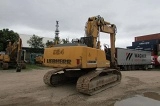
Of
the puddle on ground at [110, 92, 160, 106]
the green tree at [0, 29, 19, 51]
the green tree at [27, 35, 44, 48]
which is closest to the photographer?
the puddle on ground at [110, 92, 160, 106]

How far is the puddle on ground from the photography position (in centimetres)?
821

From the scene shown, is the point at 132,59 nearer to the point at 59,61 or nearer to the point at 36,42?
the point at 59,61

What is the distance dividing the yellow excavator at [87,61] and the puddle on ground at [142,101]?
155 centimetres

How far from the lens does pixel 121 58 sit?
88.7 ft

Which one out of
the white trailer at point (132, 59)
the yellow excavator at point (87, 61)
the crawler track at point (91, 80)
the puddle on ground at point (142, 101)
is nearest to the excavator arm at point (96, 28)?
the yellow excavator at point (87, 61)

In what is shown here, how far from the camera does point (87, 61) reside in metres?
9.33

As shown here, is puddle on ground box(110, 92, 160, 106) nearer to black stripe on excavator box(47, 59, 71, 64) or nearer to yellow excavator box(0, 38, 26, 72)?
black stripe on excavator box(47, 59, 71, 64)

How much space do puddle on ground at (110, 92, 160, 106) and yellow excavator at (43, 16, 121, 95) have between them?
5.09ft

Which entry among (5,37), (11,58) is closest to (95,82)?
(11,58)

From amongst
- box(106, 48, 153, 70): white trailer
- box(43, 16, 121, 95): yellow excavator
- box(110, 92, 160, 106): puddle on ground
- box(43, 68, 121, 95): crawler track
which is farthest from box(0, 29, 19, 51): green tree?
box(110, 92, 160, 106): puddle on ground

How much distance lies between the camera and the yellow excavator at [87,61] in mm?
9195

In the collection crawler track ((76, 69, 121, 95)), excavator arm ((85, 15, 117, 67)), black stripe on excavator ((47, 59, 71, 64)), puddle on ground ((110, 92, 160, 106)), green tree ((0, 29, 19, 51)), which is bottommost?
puddle on ground ((110, 92, 160, 106))

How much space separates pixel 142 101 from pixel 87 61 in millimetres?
2736

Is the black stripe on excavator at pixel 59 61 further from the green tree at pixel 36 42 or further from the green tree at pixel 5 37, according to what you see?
the green tree at pixel 36 42
